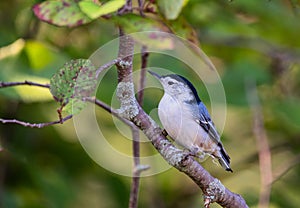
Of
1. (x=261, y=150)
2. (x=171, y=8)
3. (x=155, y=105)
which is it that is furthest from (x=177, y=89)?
(x=261, y=150)

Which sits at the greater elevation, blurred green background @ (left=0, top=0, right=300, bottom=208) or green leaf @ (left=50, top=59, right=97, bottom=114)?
green leaf @ (left=50, top=59, right=97, bottom=114)

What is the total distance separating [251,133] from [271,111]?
0.25m

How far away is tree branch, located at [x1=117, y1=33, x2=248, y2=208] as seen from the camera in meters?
1.12

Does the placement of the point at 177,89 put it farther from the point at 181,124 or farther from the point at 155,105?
the point at 155,105

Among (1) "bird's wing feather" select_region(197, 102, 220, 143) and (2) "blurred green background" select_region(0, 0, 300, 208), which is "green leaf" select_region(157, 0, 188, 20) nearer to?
(1) "bird's wing feather" select_region(197, 102, 220, 143)

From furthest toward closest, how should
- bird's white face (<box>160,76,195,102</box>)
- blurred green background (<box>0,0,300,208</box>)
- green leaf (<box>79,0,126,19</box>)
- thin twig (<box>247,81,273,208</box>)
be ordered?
1. blurred green background (<box>0,0,300,208</box>)
2. thin twig (<box>247,81,273,208</box>)
3. bird's white face (<box>160,76,195,102</box>)
4. green leaf (<box>79,0,126,19</box>)

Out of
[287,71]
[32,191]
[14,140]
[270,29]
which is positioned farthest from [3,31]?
[287,71]

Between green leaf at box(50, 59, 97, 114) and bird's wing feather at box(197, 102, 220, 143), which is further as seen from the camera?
bird's wing feather at box(197, 102, 220, 143)

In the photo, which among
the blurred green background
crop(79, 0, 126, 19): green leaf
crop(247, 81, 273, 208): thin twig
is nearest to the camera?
crop(79, 0, 126, 19): green leaf

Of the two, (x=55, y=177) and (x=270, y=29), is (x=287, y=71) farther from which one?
(x=55, y=177)

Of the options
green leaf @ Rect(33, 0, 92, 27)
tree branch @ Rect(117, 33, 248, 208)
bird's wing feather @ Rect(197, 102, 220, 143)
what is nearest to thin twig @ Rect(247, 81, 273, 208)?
bird's wing feather @ Rect(197, 102, 220, 143)

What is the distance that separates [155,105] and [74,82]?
940mm

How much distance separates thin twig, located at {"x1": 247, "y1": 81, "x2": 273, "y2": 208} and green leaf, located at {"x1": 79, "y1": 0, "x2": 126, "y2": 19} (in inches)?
35.7

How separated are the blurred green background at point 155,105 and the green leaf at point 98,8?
2.35 feet
